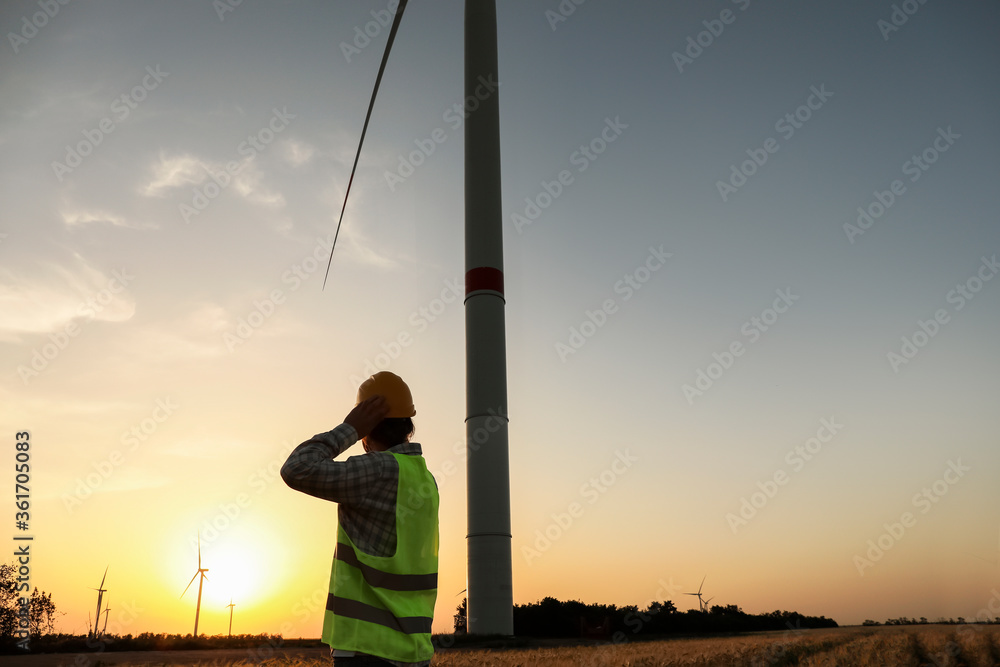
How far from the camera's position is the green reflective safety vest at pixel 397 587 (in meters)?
4.40

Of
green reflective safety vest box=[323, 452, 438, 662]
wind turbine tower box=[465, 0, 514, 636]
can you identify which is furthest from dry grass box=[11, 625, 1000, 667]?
wind turbine tower box=[465, 0, 514, 636]

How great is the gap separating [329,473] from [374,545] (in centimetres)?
52

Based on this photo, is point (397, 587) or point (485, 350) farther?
point (485, 350)

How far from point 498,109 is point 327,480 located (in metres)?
34.4

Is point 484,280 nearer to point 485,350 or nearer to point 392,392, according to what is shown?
point 485,350

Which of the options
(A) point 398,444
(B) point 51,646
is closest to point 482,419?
(B) point 51,646

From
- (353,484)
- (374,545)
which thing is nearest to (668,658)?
(374,545)

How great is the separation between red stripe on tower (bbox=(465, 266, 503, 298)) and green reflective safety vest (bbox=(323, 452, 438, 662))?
94.7ft

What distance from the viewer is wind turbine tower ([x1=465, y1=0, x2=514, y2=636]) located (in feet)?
101

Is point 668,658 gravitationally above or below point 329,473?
below

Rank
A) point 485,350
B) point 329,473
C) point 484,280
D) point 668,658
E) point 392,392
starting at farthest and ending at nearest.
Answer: point 484,280 < point 485,350 < point 668,658 < point 392,392 < point 329,473

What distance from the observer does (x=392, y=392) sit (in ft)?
16.4

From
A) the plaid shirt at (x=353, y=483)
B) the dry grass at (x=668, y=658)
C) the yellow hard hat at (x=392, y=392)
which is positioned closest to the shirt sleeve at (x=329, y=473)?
the plaid shirt at (x=353, y=483)

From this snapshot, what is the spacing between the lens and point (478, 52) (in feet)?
121
